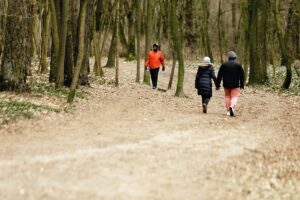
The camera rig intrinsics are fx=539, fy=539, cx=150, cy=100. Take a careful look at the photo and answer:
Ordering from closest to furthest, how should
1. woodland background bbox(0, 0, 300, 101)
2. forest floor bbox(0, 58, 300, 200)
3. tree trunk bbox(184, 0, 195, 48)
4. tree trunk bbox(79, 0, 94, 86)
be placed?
forest floor bbox(0, 58, 300, 200)
woodland background bbox(0, 0, 300, 101)
tree trunk bbox(79, 0, 94, 86)
tree trunk bbox(184, 0, 195, 48)

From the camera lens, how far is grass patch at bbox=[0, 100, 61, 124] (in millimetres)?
12852

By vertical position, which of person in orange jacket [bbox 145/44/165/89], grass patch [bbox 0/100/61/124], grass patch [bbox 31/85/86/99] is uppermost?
person in orange jacket [bbox 145/44/165/89]

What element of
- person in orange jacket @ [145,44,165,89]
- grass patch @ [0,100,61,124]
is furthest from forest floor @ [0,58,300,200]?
person in orange jacket @ [145,44,165,89]

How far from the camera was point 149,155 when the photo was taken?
9.70 m

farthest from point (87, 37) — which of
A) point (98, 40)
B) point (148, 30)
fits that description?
point (98, 40)

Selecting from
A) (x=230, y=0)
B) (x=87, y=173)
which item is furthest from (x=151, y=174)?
(x=230, y=0)

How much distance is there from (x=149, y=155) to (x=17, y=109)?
516cm

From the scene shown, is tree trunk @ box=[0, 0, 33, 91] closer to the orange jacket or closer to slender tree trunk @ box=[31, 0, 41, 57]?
slender tree trunk @ box=[31, 0, 41, 57]

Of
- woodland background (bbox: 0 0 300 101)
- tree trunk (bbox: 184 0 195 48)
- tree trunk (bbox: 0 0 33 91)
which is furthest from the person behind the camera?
tree trunk (bbox: 184 0 195 48)

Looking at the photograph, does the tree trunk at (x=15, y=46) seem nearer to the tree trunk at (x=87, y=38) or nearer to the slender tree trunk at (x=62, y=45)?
the slender tree trunk at (x=62, y=45)

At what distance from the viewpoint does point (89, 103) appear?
17359mm

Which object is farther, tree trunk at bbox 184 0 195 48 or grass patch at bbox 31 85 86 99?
tree trunk at bbox 184 0 195 48

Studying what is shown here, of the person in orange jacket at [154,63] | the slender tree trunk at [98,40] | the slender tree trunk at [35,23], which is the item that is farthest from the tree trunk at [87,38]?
the slender tree trunk at [98,40]

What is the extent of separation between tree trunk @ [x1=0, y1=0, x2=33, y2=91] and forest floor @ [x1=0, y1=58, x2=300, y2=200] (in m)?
2.02
